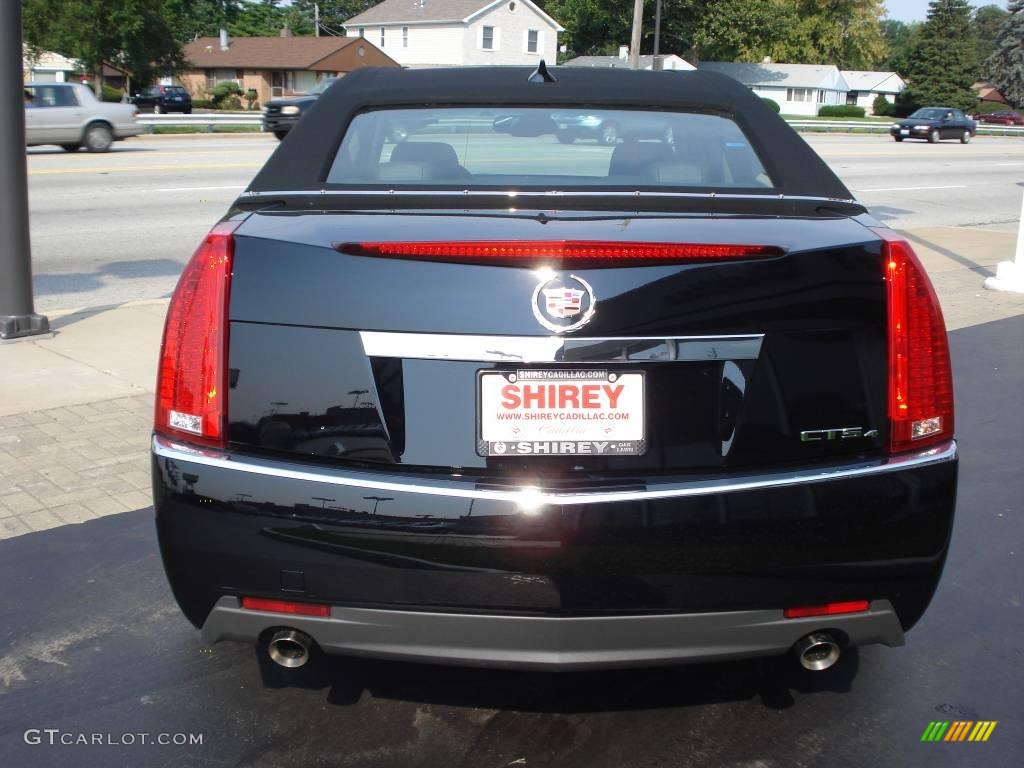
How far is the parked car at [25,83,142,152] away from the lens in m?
23.9

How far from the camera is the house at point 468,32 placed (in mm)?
68875

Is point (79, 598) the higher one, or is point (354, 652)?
point (354, 652)

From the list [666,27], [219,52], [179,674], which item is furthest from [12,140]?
[219,52]

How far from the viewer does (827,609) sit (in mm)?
2695

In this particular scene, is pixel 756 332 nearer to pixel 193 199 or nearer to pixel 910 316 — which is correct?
pixel 910 316

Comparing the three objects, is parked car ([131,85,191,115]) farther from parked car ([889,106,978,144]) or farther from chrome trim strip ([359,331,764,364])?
chrome trim strip ([359,331,764,364])

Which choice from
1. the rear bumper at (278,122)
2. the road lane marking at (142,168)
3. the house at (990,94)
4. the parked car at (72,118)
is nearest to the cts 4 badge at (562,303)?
the road lane marking at (142,168)

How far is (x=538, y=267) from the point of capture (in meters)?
2.51

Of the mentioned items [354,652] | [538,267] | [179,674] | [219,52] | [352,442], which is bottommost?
[179,674]

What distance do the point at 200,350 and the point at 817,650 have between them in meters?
1.71

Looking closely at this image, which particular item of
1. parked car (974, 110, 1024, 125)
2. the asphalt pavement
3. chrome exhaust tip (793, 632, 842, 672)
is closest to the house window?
parked car (974, 110, 1024, 125)

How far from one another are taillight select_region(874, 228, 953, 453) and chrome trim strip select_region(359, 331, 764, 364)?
1.54 ft

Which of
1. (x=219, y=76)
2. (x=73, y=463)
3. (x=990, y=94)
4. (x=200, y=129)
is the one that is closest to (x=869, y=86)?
(x=990, y=94)

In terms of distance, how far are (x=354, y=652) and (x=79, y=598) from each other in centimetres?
170
